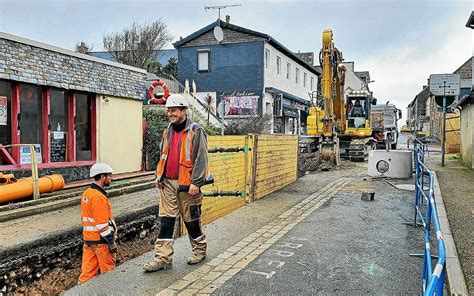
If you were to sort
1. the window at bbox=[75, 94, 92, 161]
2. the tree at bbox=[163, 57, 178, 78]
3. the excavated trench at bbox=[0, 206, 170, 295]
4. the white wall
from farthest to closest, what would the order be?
the tree at bbox=[163, 57, 178, 78] → the white wall → the window at bbox=[75, 94, 92, 161] → the excavated trench at bbox=[0, 206, 170, 295]

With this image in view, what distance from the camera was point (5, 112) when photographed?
10.5m

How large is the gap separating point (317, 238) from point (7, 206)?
581 cm

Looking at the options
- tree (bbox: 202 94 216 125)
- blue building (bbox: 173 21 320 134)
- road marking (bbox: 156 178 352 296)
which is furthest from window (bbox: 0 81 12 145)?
blue building (bbox: 173 21 320 134)

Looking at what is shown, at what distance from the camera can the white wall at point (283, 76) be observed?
27656 millimetres

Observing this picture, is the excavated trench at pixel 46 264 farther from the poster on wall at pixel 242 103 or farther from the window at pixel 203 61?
the window at pixel 203 61

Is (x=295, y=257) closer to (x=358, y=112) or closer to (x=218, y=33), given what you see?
(x=358, y=112)

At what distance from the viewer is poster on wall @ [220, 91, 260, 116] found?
26.8m

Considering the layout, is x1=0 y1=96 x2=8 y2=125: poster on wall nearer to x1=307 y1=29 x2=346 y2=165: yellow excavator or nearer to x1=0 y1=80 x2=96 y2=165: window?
x1=0 y1=80 x2=96 y2=165: window

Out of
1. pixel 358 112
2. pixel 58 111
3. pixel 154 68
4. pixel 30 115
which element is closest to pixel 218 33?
pixel 358 112

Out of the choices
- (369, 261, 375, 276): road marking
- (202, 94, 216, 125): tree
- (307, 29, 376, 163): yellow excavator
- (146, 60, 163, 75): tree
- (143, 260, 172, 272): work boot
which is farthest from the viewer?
(146, 60, 163, 75): tree

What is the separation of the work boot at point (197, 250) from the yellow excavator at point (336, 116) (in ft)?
42.8

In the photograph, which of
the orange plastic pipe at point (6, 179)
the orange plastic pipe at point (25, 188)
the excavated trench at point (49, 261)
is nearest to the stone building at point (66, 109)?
the orange plastic pipe at point (6, 179)

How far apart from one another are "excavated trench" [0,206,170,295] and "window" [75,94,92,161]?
5.54m

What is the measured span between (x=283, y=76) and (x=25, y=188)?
23211 mm
